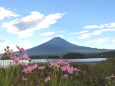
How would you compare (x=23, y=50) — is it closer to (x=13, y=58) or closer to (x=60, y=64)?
(x=13, y=58)

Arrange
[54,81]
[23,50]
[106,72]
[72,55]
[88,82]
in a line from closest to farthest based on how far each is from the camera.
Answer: [23,50] → [54,81] → [88,82] → [106,72] → [72,55]

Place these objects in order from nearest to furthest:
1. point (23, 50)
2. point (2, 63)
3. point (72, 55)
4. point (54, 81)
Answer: point (23, 50)
point (54, 81)
point (2, 63)
point (72, 55)

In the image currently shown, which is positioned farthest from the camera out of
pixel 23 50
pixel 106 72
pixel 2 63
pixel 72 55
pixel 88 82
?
pixel 72 55

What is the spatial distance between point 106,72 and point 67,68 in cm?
836

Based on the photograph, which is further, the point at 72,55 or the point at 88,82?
the point at 72,55

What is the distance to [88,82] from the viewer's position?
10.1 m

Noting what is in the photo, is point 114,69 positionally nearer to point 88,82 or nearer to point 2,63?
point 88,82

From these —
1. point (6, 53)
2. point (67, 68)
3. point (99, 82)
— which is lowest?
point (99, 82)

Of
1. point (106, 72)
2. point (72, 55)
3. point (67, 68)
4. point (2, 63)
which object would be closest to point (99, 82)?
point (106, 72)

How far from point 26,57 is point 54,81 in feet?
2.49

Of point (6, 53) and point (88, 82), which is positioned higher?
point (6, 53)

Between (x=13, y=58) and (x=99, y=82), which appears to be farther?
(x=99, y=82)

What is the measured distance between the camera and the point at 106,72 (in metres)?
12.8

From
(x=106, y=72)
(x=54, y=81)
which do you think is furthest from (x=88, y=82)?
(x=54, y=81)
